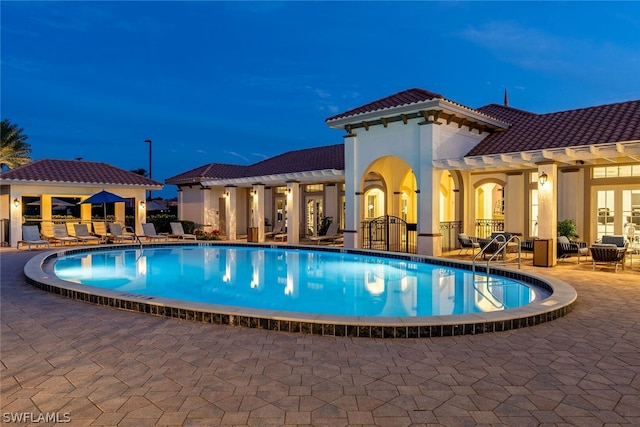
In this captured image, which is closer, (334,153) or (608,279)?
(608,279)

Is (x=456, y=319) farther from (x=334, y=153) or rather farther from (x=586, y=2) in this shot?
(x=586, y=2)

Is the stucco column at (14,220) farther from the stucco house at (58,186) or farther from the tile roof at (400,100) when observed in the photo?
the tile roof at (400,100)

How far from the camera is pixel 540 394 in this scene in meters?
3.67

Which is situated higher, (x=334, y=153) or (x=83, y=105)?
(x=83, y=105)

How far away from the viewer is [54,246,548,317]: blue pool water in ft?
27.6

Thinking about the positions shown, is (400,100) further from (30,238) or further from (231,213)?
(30,238)

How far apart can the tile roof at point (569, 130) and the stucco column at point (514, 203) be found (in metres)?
2.03

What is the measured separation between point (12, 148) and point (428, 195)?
3065 centimetres

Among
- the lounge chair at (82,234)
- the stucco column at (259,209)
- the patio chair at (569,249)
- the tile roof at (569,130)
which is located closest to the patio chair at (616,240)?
the patio chair at (569,249)

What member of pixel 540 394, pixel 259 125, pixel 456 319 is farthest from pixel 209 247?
pixel 259 125

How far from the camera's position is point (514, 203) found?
56.1ft

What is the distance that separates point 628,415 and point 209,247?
17923 mm

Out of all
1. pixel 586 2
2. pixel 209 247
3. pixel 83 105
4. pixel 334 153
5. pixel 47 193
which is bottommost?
pixel 209 247

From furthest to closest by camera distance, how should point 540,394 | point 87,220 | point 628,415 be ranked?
point 87,220 < point 540,394 < point 628,415
